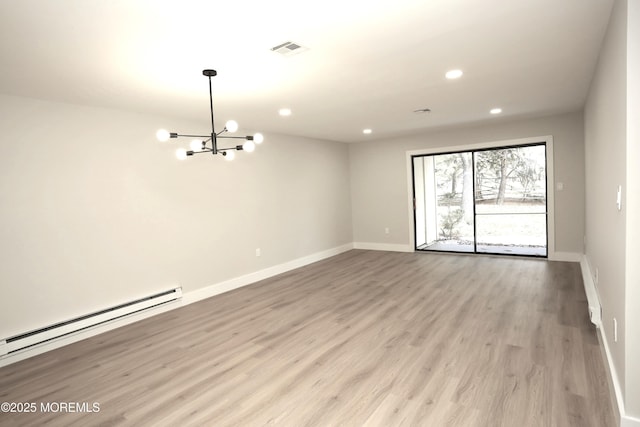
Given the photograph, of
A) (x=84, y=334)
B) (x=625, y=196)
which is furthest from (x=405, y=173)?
(x=84, y=334)

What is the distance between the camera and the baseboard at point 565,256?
19.3 feet

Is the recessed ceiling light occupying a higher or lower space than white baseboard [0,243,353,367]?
higher

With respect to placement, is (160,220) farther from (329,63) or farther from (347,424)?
(347,424)

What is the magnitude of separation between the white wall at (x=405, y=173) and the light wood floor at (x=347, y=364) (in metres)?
1.58

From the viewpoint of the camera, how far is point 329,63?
287 centimetres

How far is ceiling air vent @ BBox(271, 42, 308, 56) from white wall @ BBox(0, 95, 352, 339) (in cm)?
249

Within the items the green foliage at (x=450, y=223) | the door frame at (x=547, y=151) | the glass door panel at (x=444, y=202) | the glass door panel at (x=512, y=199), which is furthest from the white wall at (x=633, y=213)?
the green foliage at (x=450, y=223)

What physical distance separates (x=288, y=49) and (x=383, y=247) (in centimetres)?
588

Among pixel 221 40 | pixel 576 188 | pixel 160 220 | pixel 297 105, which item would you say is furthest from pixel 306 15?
pixel 576 188

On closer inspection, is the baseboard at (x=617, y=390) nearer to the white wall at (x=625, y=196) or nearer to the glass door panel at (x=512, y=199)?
the white wall at (x=625, y=196)

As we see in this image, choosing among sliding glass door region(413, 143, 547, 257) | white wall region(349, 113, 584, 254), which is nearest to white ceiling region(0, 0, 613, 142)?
white wall region(349, 113, 584, 254)

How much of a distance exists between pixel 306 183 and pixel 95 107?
374 cm

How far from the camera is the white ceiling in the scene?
2.02 meters

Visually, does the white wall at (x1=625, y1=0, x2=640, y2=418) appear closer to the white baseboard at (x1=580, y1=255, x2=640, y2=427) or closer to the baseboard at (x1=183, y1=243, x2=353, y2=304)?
the white baseboard at (x1=580, y1=255, x2=640, y2=427)
